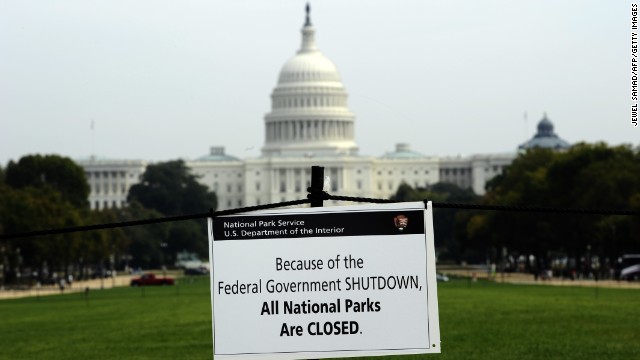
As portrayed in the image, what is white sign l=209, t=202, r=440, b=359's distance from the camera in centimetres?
818

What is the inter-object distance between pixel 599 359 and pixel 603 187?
90.7 m

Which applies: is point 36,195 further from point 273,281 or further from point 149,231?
point 273,281

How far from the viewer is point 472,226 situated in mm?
155625

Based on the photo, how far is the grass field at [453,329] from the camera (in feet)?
109

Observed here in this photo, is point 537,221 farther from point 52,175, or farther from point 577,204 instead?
point 52,175

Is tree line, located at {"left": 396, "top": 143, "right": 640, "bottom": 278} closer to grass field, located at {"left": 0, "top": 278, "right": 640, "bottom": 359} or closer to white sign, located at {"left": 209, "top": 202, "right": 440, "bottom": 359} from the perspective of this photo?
grass field, located at {"left": 0, "top": 278, "right": 640, "bottom": 359}

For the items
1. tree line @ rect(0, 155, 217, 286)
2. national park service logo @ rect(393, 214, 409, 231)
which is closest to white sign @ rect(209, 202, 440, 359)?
national park service logo @ rect(393, 214, 409, 231)

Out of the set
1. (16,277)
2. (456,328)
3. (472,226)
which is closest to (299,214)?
(456,328)

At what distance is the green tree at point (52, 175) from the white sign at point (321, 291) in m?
163

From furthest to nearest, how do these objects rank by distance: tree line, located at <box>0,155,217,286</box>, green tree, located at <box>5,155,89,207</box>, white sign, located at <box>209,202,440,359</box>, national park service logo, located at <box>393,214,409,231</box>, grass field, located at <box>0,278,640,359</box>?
green tree, located at <box>5,155,89,207</box>, tree line, located at <box>0,155,217,286</box>, grass field, located at <box>0,278,640,359</box>, national park service logo, located at <box>393,214,409,231</box>, white sign, located at <box>209,202,440,359</box>

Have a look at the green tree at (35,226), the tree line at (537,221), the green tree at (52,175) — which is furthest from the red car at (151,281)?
the green tree at (52,175)

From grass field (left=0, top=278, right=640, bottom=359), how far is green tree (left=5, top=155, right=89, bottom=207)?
9757cm

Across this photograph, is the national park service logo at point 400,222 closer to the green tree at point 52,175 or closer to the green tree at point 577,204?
the green tree at point 577,204

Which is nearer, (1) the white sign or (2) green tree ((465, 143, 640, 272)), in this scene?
(1) the white sign
